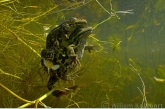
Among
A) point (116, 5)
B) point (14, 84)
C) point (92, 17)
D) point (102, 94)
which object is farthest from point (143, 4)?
point (14, 84)

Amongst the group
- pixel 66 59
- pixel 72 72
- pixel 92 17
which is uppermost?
pixel 92 17

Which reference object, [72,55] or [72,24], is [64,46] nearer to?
[72,55]

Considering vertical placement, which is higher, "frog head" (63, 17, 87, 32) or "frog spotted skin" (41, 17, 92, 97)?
"frog head" (63, 17, 87, 32)

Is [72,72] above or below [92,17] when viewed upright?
below

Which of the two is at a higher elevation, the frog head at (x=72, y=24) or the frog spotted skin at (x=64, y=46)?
the frog head at (x=72, y=24)

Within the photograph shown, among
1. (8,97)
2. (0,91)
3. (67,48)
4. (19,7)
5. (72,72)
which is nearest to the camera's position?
(67,48)

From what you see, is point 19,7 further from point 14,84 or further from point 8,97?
point 8,97

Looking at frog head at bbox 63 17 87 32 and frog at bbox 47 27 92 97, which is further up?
frog head at bbox 63 17 87 32

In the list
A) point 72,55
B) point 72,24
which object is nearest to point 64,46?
point 72,55
